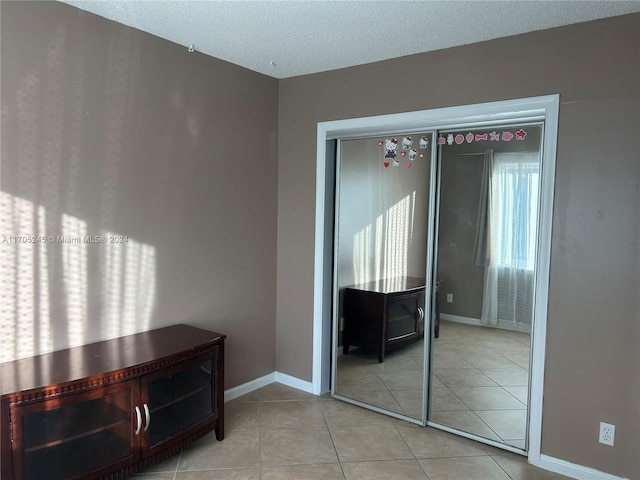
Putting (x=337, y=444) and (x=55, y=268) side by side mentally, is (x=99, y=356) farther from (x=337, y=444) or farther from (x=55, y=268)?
(x=337, y=444)

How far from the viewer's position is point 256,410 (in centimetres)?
335

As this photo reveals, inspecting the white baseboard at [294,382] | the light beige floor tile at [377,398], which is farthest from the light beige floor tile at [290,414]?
the light beige floor tile at [377,398]

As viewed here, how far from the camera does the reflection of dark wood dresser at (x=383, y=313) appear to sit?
321 centimetres

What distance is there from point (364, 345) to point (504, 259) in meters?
1.27

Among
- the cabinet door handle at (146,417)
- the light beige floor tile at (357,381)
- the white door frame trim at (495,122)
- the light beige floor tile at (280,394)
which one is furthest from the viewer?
the light beige floor tile at (280,394)

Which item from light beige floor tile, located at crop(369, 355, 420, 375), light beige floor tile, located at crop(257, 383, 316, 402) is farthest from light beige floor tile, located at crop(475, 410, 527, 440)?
light beige floor tile, located at crop(257, 383, 316, 402)

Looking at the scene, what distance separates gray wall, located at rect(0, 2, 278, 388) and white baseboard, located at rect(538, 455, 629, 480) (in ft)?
6.95

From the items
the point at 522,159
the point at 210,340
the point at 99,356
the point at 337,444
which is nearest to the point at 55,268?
the point at 99,356

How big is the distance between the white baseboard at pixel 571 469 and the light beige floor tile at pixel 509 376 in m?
0.42

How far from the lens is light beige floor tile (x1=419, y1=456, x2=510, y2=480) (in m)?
2.56

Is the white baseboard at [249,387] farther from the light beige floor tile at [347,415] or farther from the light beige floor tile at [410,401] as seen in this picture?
the light beige floor tile at [410,401]

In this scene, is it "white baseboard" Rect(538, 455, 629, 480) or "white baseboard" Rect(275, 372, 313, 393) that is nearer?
"white baseboard" Rect(538, 455, 629, 480)

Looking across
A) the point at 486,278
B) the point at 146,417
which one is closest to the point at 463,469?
the point at 486,278

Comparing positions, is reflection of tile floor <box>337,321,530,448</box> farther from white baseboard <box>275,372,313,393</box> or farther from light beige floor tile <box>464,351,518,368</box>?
white baseboard <box>275,372,313,393</box>
